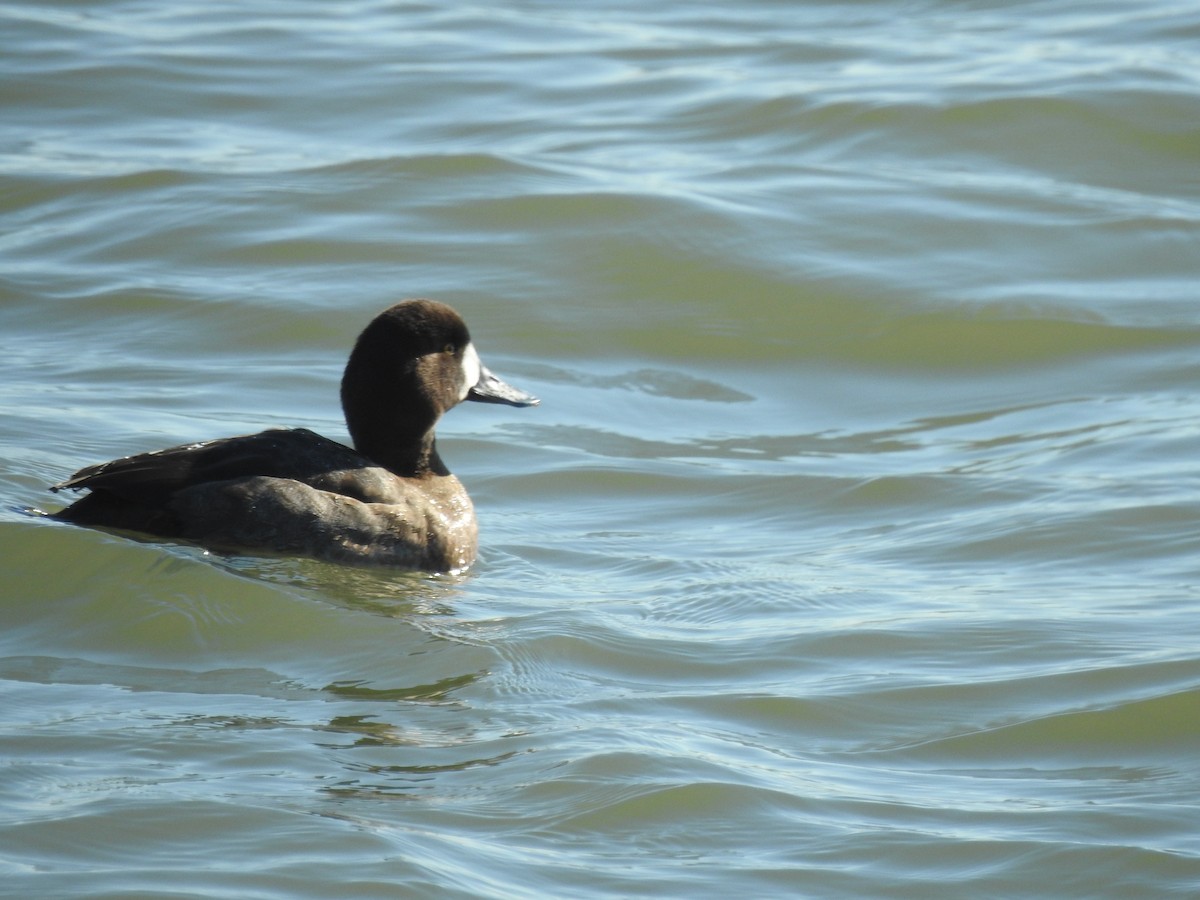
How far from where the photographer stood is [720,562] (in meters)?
7.18

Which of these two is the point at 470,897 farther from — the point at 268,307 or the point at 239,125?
the point at 239,125

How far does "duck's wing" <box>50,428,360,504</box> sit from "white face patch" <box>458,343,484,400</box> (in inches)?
33.8

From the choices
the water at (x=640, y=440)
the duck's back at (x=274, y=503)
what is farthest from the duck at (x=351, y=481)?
the water at (x=640, y=440)

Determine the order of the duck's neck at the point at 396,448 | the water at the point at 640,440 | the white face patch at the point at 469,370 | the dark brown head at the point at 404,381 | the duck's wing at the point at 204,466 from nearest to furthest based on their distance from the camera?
1. the water at the point at 640,440
2. the duck's wing at the point at 204,466
3. the dark brown head at the point at 404,381
4. the duck's neck at the point at 396,448
5. the white face patch at the point at 469,370

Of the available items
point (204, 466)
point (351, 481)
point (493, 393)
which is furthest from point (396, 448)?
point (204, 466)

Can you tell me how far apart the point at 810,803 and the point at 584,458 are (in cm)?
375

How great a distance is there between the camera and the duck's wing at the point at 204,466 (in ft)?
21.6

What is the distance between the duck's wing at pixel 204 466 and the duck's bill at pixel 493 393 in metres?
1.02

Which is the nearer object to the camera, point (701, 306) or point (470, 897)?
point (470, 897)

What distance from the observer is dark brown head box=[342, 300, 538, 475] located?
7.27 meters

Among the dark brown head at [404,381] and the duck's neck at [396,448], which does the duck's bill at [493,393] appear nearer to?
the dark brown head at [404,381]

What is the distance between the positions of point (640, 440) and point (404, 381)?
1.84 m

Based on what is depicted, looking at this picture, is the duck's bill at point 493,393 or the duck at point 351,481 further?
the duck's bill at point 493,393

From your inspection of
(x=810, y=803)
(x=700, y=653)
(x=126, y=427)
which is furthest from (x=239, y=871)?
(x=126, y=427)
